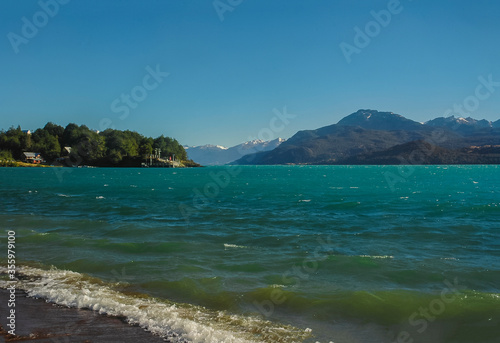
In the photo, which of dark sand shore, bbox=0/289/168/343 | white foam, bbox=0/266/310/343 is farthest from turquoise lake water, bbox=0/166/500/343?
dark sand shore, bbox=0/289/168/343

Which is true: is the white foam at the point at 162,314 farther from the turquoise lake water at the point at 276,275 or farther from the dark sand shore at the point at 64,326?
the dark sand shore at the point at 64,326

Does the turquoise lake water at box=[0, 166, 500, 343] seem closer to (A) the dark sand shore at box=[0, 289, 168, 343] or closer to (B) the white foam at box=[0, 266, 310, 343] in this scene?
(B) the white foam at box=[0, 266, 310, 343]

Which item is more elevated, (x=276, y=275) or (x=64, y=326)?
(x=64, y=326)

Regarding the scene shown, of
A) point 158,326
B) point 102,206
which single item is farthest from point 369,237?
point 102,206

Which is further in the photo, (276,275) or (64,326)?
(276,275)

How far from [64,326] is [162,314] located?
2.31 metres

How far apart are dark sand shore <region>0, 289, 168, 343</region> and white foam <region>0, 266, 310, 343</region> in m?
0.30

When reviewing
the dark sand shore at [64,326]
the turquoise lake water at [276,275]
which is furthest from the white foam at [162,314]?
the dark sand shore at [64,326]

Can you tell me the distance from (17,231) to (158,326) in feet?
61.4

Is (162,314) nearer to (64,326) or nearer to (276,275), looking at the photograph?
(64,326)

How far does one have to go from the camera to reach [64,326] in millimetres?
8594

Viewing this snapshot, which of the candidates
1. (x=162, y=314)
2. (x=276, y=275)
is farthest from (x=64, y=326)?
(x=276, y=275)

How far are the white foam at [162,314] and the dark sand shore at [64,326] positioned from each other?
0.97 feet

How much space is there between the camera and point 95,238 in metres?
20.8
